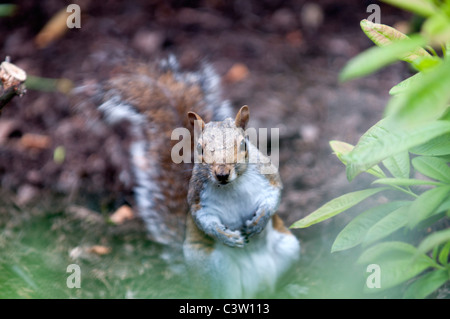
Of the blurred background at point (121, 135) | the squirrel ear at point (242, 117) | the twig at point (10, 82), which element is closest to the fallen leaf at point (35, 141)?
the blurred background at point (121, 135)

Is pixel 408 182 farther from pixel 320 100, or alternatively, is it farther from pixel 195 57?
pixel 195 57

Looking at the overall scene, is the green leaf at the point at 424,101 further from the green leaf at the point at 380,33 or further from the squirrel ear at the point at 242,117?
the squirrel ear at the point at 242,117

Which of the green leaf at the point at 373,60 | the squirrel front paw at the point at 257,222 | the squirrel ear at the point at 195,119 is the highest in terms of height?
the squirrel ear at the point at 195,119

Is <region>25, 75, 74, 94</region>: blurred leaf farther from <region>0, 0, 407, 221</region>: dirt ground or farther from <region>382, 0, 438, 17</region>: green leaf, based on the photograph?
<region>382, 0, 438, 17</region>: green leaf

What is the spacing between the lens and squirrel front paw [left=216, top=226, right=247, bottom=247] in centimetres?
121

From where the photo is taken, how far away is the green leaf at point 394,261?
2.97 ft

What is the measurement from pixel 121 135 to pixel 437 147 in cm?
137

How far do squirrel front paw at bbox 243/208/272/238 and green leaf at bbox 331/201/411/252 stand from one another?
0.24m

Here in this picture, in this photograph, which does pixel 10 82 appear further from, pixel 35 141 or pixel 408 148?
pixel 408 148

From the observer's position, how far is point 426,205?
83 centimetres

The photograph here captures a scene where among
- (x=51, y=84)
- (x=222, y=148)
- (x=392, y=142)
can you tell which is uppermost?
(x=51, y=84)

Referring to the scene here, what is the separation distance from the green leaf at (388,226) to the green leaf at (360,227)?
0.08 metres
